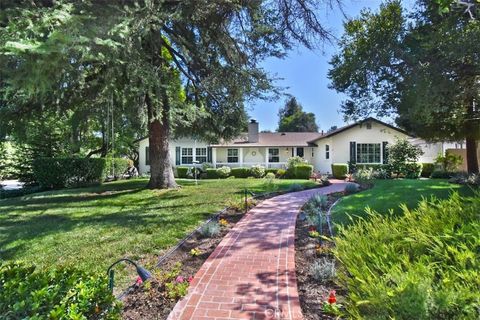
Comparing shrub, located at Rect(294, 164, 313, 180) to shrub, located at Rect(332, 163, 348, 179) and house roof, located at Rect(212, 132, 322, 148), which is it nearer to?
shrub, located at Rect(332, 163, 348, 179)

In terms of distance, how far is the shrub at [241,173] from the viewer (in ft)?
84.0

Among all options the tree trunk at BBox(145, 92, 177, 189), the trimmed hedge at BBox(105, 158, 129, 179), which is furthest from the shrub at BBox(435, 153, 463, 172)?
the trimmed hedge at BBox(105, 158, 129, 179)

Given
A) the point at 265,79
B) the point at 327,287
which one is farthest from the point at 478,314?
the point at 265,79

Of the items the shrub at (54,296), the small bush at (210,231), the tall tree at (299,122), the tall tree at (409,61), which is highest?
the tall tree at (299,122)

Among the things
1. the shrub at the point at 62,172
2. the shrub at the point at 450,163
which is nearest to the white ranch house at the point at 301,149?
the shrub at the point at 450,163

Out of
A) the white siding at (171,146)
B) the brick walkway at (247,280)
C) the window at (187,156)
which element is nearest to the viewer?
the brick walkway at (247,280)

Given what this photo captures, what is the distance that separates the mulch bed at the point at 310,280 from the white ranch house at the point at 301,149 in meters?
20.3

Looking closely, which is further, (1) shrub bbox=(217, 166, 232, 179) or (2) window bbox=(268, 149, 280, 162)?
(2) window bbox=(268, 149, 280, 162)

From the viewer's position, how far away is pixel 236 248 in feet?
20.0

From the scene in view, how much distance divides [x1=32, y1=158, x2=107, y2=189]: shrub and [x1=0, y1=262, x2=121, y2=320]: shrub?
16.7m

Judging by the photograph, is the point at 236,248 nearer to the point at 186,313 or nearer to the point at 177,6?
the point at 186,313

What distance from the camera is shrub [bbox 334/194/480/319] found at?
79.9 inches

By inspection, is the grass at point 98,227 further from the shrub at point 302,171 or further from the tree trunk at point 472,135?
the tree trunk at point 472,135

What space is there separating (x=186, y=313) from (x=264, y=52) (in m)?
11.0
